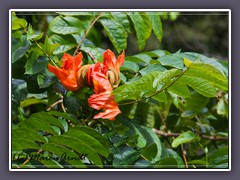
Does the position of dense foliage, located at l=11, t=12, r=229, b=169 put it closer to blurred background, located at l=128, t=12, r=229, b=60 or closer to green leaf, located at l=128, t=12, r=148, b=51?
green leaf, located at l=128, t=12, r=148, b=51

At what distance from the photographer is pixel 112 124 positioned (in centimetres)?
136

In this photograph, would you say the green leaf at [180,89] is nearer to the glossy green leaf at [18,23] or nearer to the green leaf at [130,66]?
the green leaf at [130,66]

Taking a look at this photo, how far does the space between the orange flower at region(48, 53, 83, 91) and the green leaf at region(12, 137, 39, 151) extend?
17 cm

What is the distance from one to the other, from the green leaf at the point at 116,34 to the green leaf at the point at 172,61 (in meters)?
0.14

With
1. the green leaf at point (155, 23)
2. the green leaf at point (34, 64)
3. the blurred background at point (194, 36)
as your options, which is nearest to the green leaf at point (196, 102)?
the green leaf at point (155, 23)

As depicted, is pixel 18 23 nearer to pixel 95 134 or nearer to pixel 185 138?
pixel 95 134

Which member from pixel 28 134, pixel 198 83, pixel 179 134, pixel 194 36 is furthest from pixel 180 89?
pixel 194 36

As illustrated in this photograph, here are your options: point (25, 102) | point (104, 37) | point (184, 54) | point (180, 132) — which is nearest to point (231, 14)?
point (184, 54)

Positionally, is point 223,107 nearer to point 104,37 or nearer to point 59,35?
point 59,35

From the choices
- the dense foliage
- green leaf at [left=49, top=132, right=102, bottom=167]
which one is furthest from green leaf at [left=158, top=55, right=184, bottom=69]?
green leaf at [left=49, top=132, right=102, bottom=167]

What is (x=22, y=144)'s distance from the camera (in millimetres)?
1225

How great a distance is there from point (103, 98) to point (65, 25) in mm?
358

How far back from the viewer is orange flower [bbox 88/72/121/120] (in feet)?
4.00

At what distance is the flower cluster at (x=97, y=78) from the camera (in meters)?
1.23
